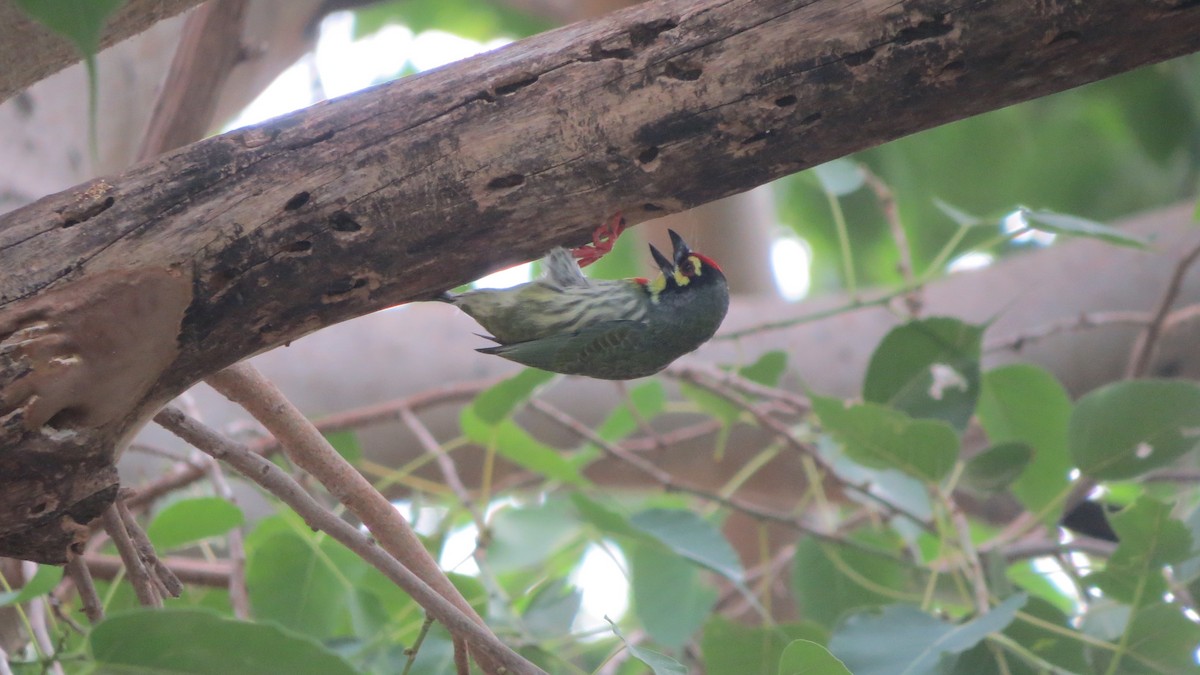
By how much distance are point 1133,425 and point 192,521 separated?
2.42 m

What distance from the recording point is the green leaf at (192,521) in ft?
7.40

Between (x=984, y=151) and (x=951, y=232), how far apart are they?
1.72ft

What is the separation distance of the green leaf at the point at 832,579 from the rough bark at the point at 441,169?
1.73 meters

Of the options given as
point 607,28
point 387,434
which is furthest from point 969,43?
point 387,434

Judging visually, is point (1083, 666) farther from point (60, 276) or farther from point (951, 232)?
point (951, 232)

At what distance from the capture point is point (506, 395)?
9.27 ft

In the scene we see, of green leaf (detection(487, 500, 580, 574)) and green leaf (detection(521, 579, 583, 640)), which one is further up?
green leaf (detection(487, 500, 580, 574))

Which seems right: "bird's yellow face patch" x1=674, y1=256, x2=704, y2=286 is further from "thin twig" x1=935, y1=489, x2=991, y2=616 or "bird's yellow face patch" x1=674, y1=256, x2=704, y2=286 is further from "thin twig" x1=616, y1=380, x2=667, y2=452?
"thin twig" x1=935, y1=489, x2=991, y2=616

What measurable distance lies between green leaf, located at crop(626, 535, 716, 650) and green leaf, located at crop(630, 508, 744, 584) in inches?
4.4

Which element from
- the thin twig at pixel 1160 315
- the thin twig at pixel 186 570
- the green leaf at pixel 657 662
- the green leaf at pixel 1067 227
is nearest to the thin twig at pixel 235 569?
the thin twig at pixel 186 570

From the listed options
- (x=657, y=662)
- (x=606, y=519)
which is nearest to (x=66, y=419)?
(x=657, y=662)

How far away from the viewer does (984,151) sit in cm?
602

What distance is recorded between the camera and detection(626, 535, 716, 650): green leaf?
2.92 meters

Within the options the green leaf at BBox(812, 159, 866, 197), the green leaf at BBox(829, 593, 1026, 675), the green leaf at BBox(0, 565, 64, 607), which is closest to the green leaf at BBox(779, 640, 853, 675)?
the green leaf at BBox(829, 593, 1026, 675)
